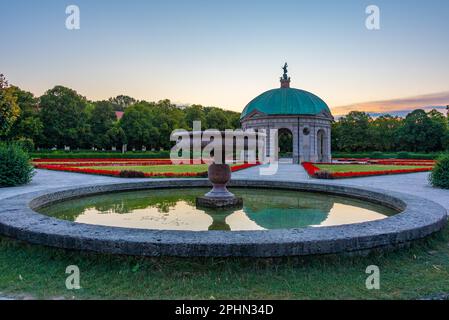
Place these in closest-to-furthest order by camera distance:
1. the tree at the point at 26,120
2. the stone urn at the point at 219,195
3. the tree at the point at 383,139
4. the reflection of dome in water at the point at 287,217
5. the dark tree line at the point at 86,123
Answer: the reflection of dome in water at the point at 287,217 → the stone urn at the point at 219,195 → the tree at the point at 26,120 → the dark tree line at the point at 86,123 → the tree at the point at 383,139

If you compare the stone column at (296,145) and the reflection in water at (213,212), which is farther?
the stone column at (296,145)

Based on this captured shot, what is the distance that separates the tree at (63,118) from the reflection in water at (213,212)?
4591 centimetres

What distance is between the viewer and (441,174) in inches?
545

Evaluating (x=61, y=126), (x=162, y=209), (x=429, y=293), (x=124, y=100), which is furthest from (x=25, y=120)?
(x=124, y=100)

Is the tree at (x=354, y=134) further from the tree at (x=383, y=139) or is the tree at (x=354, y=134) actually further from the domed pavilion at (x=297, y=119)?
the domed pavilion at (x=297, y=119)

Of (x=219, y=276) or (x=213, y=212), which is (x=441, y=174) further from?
(x=219, y=276)

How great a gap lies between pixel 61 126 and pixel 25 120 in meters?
7.43

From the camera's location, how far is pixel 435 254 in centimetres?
488

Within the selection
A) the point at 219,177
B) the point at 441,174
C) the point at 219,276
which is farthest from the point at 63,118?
the point at 219,276

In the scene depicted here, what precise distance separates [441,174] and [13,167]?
669 inches

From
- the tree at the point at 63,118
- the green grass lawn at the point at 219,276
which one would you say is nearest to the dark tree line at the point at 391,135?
the tree at the point at 63,118

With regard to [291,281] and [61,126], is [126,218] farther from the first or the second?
[61,126]

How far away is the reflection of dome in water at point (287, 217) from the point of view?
21.6 ft

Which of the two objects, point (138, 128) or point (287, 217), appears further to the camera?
point (138, 128)
